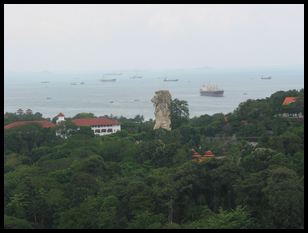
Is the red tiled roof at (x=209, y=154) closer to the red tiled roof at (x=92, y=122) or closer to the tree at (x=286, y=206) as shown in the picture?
the tree at (x=286, y=206)

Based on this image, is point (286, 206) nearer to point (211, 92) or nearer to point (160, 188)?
point (160, 188)

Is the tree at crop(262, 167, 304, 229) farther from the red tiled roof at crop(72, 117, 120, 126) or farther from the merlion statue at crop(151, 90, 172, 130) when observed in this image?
the red tiled roof at crop(72, 117, 120, 126)

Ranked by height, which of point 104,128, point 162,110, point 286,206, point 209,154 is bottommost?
point 286,206

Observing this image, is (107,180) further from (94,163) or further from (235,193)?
(235,193)

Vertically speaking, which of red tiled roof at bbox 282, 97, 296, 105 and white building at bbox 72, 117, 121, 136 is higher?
red tiled roof at bbox 282, 97, 296, 105

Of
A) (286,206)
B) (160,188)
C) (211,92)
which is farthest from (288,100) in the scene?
(211,92)

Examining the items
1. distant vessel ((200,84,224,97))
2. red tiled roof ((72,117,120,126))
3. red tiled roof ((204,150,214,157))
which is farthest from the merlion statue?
distant vessel ((200,84,224,97))
